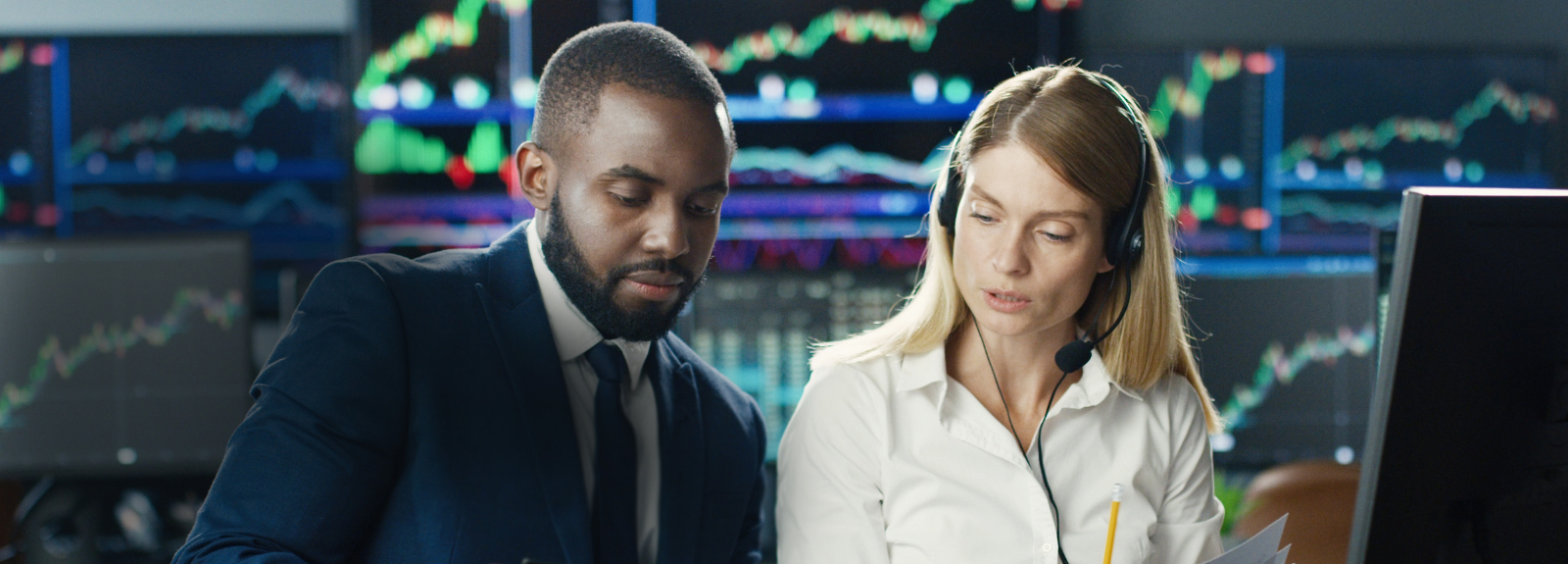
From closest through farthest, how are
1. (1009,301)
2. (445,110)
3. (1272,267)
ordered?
1. (1009,301)
2. (1272,267)
3. (445,110)

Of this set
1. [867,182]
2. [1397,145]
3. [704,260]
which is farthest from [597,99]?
[1397,145]

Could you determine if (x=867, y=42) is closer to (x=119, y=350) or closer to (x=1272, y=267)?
(x=1272, y=267)

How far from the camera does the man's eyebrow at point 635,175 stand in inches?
36.2

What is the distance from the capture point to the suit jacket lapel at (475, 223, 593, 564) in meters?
0.93

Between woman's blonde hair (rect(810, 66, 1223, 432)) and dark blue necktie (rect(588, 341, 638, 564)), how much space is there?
23 cm

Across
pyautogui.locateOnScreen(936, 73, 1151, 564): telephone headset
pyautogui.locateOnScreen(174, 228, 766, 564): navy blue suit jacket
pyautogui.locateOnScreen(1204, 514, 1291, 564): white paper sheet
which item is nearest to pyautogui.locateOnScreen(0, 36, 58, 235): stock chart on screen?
pyautogui.locateOnScreen(174, 228, 766, 564): navy blue suit jacket

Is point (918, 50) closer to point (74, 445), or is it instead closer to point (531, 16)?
point (531, 16)

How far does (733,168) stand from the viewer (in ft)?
7.34

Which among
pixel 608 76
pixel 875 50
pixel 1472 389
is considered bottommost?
pixel 1472 389

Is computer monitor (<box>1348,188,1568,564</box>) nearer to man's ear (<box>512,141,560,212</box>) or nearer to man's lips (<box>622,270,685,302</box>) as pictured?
man's lips (<box>622,270,685,302</box>)

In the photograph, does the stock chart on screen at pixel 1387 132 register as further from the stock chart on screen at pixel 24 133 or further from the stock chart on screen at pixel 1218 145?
the stock chart on screen at pixel 24 133

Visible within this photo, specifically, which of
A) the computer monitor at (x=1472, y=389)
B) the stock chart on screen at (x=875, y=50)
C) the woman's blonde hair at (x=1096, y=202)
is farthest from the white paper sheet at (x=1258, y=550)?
the stock chart on screen at (x=875, y=50)

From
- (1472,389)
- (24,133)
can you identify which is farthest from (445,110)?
(1472,389)

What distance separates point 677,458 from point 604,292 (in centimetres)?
21
